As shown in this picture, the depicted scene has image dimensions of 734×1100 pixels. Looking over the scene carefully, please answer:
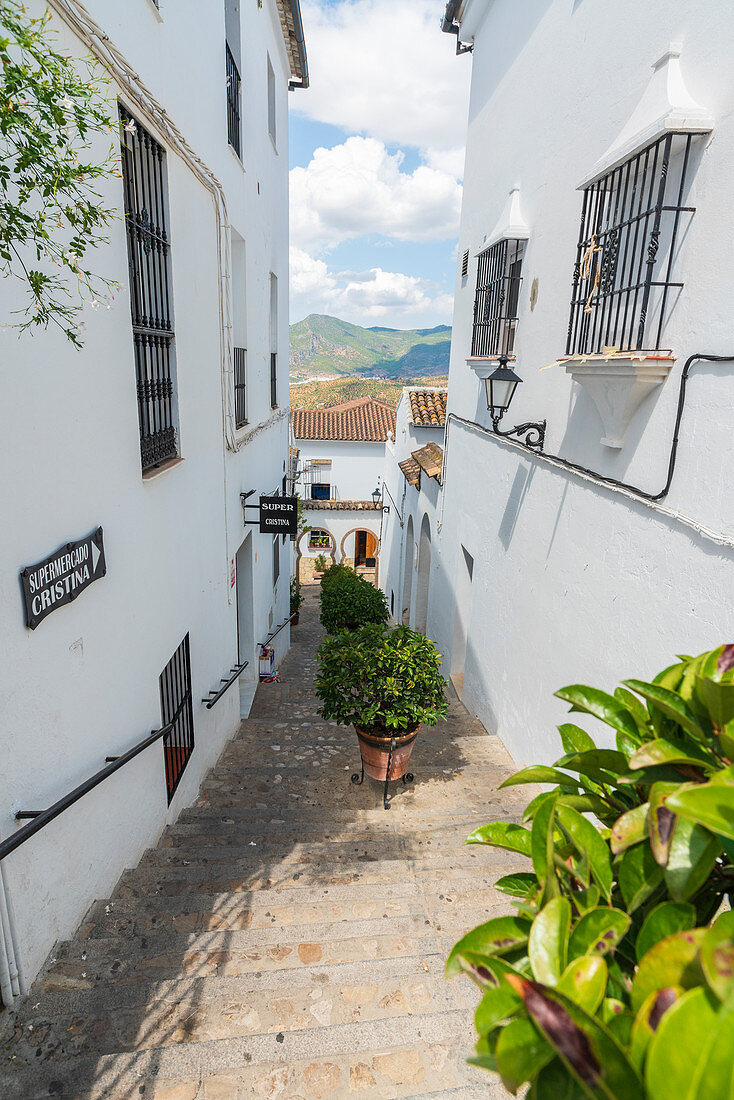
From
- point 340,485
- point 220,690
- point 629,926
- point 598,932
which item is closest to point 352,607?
point 220,690

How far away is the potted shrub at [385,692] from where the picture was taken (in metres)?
5.23

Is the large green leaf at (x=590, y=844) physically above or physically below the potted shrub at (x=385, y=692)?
above

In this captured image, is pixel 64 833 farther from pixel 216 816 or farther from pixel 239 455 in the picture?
pixel 239 455

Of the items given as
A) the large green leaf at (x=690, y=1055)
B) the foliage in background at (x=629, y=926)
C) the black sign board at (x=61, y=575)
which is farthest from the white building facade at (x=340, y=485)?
the large green leaf at (x=690, y=1055)

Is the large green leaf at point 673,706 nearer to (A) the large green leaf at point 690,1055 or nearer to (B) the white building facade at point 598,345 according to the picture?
(A) the large green leaf at point 690,1055

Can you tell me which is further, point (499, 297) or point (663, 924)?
point (499, 297)

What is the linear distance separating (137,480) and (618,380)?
3095 millimetres

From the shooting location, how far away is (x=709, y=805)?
39.4 inches

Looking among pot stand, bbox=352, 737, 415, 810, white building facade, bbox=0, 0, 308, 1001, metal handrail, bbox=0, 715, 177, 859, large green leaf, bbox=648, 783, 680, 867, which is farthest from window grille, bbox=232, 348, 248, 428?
large green leaf, bbox=648, 783, 680, 867

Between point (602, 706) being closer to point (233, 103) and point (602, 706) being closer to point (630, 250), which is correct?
point (630, 250)

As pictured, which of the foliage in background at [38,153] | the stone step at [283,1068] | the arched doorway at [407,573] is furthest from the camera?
the arched doorway at [407,573]

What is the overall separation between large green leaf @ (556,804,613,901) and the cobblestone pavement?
66.1 inches

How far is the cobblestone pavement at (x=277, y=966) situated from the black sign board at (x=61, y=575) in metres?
1.70

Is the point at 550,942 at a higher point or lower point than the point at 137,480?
lower
